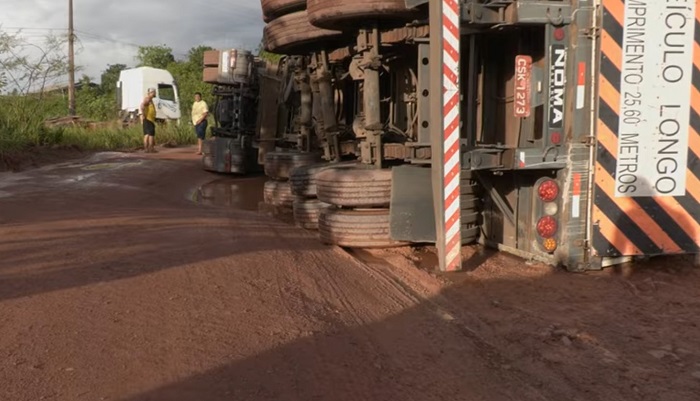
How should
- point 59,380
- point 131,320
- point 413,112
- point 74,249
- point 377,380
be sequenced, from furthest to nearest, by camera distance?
point 413,112
point 74,249
point 131,320
point 377,380
point 59,380

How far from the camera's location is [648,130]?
4.84 m

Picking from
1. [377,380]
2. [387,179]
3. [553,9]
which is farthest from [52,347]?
[553,9]

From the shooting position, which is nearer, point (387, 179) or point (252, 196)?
point (387, 179)

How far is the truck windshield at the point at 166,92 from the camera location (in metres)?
31.2

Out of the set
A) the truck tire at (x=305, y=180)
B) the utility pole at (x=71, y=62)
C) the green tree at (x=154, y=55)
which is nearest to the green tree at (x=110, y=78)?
the green tree at (x=154, y=55)

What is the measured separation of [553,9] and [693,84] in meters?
1.15

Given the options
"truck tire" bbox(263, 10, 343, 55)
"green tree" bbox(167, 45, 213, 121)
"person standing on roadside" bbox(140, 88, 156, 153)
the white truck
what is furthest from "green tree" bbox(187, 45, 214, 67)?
"truck tire" bbox(263, 10, 343, 55)

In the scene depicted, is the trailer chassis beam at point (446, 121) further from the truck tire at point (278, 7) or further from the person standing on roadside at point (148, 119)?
the person standing on roadside at point (148, 119)

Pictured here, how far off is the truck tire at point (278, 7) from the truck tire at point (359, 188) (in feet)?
8.16

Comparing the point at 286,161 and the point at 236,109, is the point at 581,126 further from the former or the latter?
the point at 236,109

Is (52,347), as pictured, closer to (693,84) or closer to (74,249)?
(74,249)

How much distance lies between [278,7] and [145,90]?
24329mm

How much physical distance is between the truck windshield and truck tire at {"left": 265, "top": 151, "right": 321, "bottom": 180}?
2416 centimetres

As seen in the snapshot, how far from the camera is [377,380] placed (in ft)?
10.1
